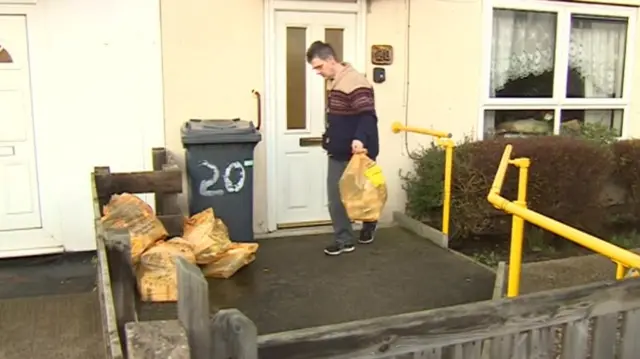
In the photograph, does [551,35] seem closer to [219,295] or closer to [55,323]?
[219,295]

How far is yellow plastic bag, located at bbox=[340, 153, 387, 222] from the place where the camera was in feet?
17.2

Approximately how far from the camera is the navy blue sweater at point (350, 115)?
531 centimetres

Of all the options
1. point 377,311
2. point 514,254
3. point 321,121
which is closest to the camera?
point 514,254

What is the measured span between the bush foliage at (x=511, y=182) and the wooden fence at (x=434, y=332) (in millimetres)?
4221

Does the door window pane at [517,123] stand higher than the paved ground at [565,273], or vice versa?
the door window pane at [517,123]

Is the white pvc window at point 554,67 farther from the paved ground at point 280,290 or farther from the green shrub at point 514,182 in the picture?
the paved ground at point 280,290

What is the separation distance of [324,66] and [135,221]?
2.01m

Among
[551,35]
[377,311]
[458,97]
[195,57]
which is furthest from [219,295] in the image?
[551,35]

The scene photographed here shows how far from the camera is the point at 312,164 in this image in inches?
264

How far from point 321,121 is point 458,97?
67.3 inches

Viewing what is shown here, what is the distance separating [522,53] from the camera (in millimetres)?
7582

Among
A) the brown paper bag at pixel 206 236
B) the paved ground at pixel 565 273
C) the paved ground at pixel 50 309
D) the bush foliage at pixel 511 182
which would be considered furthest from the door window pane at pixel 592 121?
the paved ground at pixel 50 309

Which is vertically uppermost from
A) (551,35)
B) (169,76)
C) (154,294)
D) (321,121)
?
(551,35)

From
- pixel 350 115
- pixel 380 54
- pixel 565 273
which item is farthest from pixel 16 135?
pixel 565 273
